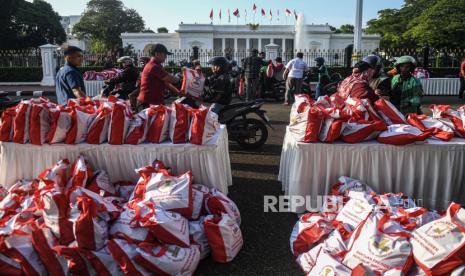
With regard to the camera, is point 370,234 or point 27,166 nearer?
point 370,234

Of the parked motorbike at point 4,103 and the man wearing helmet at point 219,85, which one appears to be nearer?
the man wearing helmet at point 219,85

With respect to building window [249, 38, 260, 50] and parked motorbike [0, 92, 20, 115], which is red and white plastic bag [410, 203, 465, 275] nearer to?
parked motorbike [0, 92, 20, 115]

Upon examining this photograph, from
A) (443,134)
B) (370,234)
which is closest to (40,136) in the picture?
(370,234)

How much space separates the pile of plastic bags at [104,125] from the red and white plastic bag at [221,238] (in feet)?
3.18

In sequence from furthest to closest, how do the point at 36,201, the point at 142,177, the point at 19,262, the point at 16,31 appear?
the point at 16,31, the point at 142,177, the point at 36,201, the point at 19,262

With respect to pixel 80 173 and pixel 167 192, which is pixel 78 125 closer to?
pixel 80 173

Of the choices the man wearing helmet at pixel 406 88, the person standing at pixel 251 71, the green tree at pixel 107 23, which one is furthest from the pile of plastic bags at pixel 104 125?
the green tree at pixel 107 23

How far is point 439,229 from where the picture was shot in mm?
2418

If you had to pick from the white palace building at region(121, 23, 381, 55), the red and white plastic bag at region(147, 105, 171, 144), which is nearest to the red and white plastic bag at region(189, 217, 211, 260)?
the red and white plastic bag at region(147, 105, 171, 144)

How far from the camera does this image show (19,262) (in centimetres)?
277

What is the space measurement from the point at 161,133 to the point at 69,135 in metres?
0.91

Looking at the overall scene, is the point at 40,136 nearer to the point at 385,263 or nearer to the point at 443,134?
the point at 385,263

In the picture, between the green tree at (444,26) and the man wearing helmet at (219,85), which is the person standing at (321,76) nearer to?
the man wearing helmet at (219,85)

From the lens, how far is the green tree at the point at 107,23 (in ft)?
198
